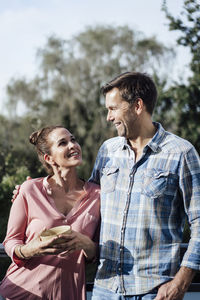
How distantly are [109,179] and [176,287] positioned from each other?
Answer: 0.63 meters

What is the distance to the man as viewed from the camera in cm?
223

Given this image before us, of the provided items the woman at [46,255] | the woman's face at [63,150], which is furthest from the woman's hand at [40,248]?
the woman's face at [63,150]

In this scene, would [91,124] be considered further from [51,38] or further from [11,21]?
[11,21]

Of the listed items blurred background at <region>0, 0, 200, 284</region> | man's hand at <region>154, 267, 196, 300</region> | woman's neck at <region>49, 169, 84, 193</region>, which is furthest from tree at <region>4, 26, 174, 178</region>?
man's hand at <region>154, 267, 196, 300</region>

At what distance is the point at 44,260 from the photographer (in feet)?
8.05

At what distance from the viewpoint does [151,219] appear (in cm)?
226

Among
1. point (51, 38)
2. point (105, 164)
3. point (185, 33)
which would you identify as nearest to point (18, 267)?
point (105, 164)

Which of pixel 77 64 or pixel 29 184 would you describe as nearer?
pixel 29 184

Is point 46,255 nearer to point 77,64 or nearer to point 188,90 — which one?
point 188,90

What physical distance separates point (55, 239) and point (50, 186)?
493mm

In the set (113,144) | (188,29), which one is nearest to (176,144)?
(113,144)

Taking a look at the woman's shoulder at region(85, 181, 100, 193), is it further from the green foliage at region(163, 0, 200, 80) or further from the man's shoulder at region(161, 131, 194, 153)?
the green foliage at region(163, 0, 200, 80)

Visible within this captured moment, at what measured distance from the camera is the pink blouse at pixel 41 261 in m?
2.43

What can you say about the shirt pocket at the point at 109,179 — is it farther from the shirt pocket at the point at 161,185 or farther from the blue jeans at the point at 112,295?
the blue jeans at the point at 112,295
